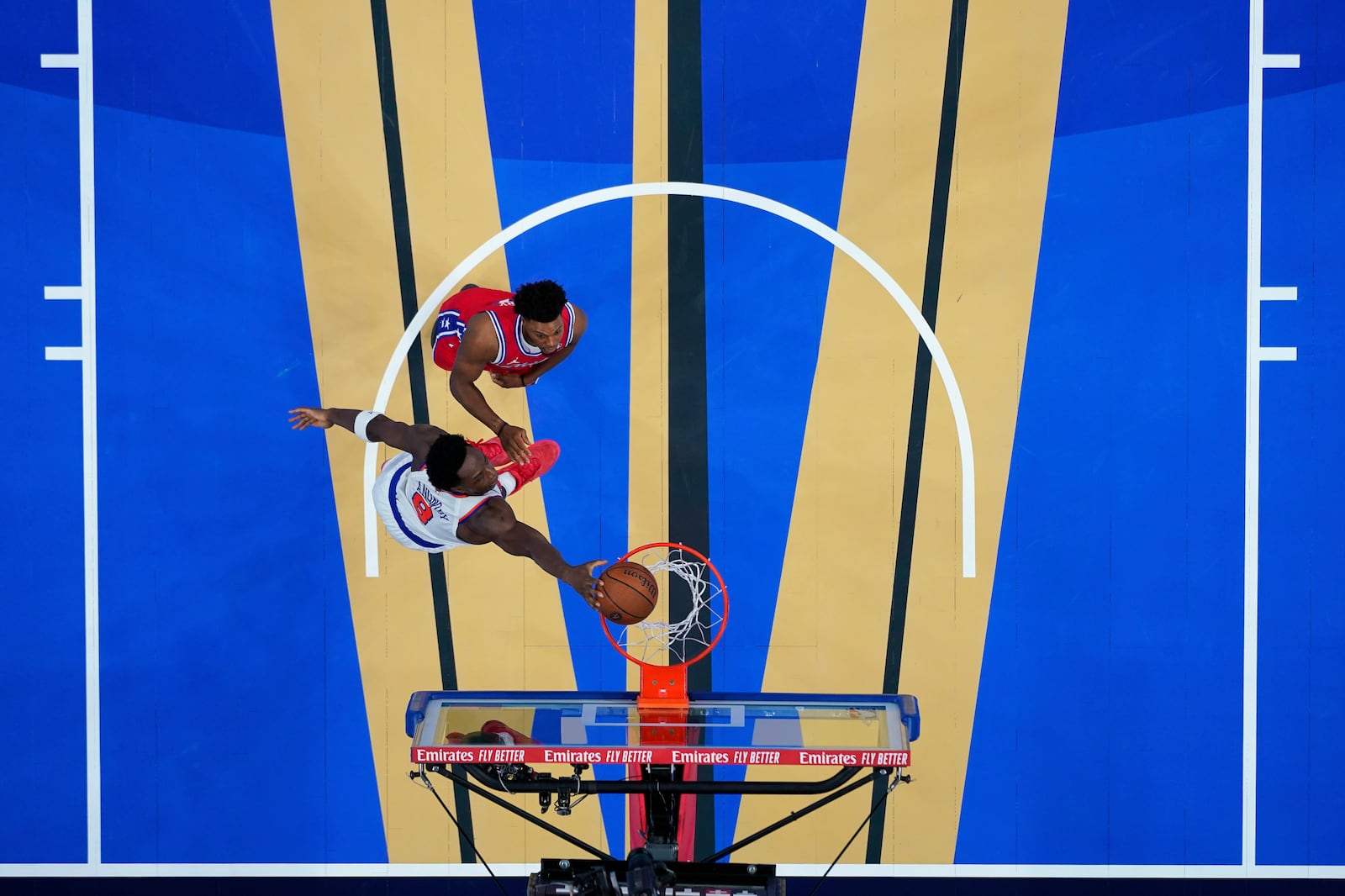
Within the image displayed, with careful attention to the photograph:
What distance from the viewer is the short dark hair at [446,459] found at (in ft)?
16.7

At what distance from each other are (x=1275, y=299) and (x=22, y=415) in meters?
6.65

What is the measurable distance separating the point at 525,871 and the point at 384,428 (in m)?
2.58

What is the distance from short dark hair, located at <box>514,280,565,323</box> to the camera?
5457 millimetres

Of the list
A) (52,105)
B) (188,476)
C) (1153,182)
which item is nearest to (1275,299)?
(1153,182)

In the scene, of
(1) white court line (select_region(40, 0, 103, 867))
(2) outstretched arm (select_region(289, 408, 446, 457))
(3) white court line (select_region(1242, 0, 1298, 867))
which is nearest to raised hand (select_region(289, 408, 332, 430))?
(2) outstretched arm (select_region(289, 408, 446, 457))

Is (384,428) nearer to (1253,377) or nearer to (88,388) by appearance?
(88,388)

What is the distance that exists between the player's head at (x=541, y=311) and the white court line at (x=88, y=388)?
96.8 inches

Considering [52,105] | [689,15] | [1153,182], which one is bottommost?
[1153,182]

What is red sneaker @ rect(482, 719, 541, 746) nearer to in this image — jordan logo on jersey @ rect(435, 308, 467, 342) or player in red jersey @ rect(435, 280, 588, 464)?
player in red jersey @ rect(435, 280, 588, 464)

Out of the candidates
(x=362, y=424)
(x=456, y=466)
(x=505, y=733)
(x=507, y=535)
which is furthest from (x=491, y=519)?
(x=505, y=733)

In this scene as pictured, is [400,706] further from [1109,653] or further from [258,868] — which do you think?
[1109,653]

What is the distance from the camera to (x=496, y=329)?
558 centimetres

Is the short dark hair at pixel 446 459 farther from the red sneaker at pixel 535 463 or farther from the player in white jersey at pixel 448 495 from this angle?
the red sneaker at pixel 535 463

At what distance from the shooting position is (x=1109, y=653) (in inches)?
247
